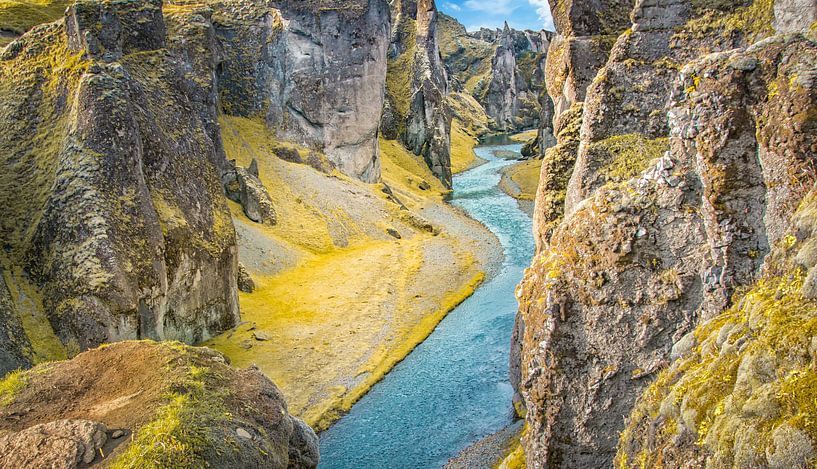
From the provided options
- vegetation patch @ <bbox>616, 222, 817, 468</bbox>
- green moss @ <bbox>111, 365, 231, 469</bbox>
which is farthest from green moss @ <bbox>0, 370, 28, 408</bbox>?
vegetation patch @ <bbox>616, 222, 817, 468</bbox>

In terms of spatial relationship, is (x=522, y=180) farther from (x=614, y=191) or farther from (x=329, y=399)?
(x=614, y=191)

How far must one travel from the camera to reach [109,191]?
111 feet

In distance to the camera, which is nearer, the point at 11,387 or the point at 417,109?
the point at 11,387

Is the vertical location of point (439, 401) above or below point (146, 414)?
below

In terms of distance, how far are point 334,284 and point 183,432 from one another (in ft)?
118

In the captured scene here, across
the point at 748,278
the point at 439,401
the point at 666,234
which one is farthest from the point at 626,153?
the point at 439,401

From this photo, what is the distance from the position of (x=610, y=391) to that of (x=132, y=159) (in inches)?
1187

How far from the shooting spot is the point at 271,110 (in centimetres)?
8362

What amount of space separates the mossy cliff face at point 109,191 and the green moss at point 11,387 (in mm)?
9256

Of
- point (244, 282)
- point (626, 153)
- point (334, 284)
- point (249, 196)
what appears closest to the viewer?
point (626, 153)

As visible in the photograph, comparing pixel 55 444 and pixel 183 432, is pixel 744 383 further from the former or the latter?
pixel 55 444

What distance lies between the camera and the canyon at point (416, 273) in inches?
428

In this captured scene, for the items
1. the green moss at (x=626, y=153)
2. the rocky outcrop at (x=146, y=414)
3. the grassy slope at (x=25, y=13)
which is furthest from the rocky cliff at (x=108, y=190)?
the green moss at (x=626, y=153)

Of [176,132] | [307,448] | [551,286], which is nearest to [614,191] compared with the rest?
[551,286]
